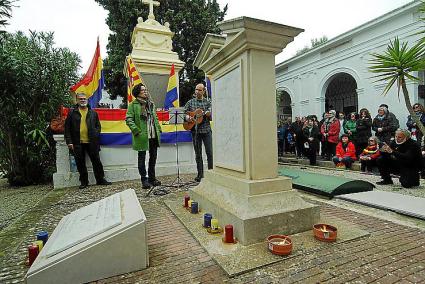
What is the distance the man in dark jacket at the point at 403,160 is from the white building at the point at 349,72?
3191mm

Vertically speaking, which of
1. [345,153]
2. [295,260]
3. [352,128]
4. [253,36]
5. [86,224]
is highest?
[253,36]

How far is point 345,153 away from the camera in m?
7.37

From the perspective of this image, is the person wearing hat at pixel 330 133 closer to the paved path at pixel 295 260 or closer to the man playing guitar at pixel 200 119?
the man playing guitar at pixel 200 119

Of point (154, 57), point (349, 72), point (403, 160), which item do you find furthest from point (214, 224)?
point (349, 72)

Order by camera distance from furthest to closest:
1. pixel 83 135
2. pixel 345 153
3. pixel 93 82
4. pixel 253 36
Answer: pixel 345 153 < pixel 93 82 < pixel 83 135 < pixel 253 36

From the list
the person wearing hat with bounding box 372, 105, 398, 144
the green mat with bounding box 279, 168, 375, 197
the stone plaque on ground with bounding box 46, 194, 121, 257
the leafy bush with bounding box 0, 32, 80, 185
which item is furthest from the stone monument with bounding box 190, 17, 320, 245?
the person wearing hat with bounding box 372, 105, 398, 144

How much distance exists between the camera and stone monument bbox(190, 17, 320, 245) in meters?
2.42

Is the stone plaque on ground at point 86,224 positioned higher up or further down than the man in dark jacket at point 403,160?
further down

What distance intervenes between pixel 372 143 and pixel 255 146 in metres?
5.28

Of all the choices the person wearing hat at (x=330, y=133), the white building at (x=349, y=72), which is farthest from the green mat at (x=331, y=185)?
the white building at (x=349, y=72)

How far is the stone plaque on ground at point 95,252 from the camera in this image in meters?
1.75

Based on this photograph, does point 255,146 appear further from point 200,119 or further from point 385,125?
point 385,125

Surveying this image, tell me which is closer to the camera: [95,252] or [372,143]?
[95,252]

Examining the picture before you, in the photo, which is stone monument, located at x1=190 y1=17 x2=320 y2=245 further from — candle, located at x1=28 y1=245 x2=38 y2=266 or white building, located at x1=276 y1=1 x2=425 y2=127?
white building, located at x1=276 y1=1 x2=425 y2=127
